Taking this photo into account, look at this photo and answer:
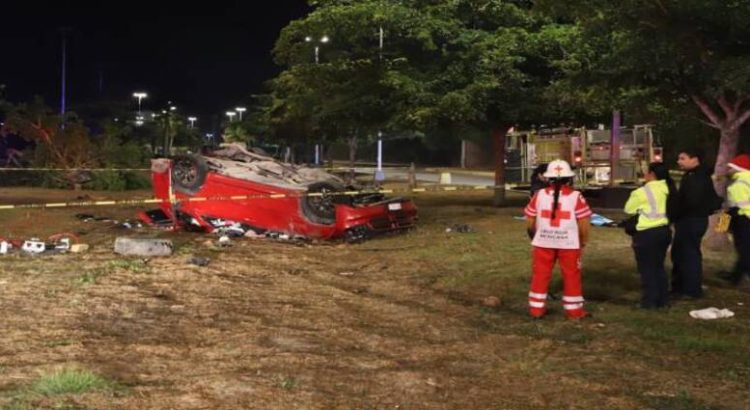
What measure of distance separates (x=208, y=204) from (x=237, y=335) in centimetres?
674

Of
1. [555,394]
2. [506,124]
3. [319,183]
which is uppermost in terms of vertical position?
[506,124]

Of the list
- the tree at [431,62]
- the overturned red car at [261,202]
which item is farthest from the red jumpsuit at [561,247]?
the tree at [431,62]

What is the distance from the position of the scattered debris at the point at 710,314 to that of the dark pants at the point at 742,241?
1582 mm

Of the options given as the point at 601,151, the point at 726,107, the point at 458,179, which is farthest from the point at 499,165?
the point at 458,179

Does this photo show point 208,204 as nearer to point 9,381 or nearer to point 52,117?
point 9,381

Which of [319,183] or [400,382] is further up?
[319,183]

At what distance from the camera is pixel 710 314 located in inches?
281

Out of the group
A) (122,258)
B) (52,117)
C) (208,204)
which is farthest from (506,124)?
(52,117)

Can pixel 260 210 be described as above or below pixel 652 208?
below

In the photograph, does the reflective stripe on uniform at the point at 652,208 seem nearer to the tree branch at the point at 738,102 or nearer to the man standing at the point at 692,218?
the man standing at the point at 692,218

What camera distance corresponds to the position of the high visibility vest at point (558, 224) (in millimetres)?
7055

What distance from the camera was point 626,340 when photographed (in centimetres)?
626

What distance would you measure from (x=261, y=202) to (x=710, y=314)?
7247 millimetres

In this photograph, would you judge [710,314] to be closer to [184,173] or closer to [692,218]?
[692,218]
